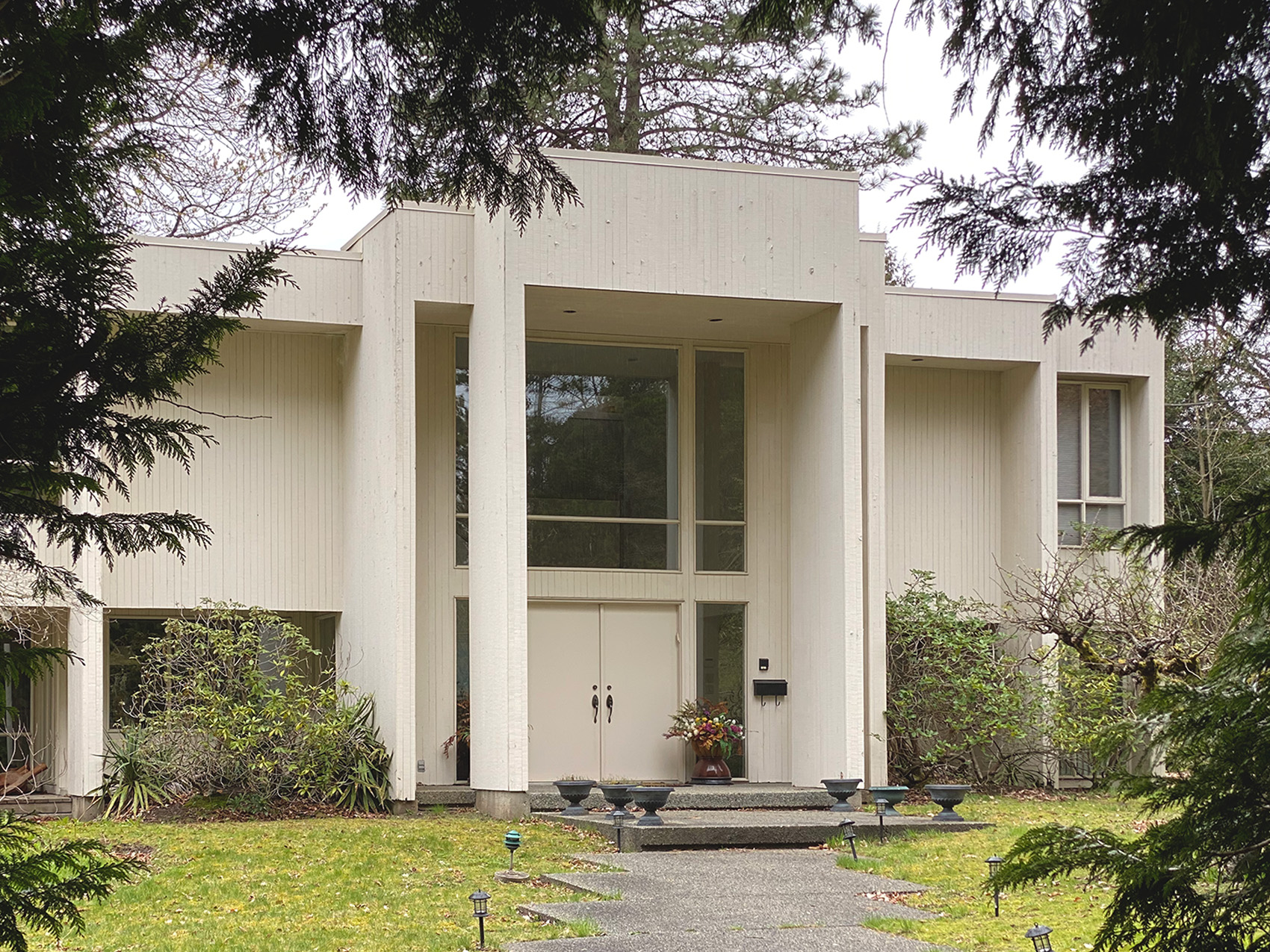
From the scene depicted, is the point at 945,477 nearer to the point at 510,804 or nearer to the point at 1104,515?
the point at 1104,515

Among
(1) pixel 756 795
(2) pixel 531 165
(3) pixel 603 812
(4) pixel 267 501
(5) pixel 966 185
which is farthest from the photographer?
(4) pixel 267 501

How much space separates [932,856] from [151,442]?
391 inches

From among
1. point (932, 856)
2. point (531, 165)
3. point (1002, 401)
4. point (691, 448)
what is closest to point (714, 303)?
point (691, 448)

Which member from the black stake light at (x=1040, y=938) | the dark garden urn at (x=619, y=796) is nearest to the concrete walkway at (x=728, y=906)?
the dark garden urn at (x=619, y=796)

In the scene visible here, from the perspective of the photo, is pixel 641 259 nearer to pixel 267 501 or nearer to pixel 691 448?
pixel 691 448

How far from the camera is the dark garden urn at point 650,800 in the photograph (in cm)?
1313

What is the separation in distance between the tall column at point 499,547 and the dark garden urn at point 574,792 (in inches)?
20.8

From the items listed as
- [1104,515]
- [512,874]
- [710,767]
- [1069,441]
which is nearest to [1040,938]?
[512,874]

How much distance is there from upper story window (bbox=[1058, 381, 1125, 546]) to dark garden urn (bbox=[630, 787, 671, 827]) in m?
8.34

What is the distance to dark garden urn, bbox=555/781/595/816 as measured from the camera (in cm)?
1434

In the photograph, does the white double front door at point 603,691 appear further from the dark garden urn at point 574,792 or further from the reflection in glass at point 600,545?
the dark garden urn at point 574,792

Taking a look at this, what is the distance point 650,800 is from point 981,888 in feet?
25.1

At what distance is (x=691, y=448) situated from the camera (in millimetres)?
18062

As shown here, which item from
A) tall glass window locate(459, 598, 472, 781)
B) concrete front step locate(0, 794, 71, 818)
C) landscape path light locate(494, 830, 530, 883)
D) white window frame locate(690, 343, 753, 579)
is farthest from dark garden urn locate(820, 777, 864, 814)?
concrete front step locate(0, 794, 71, 818)
